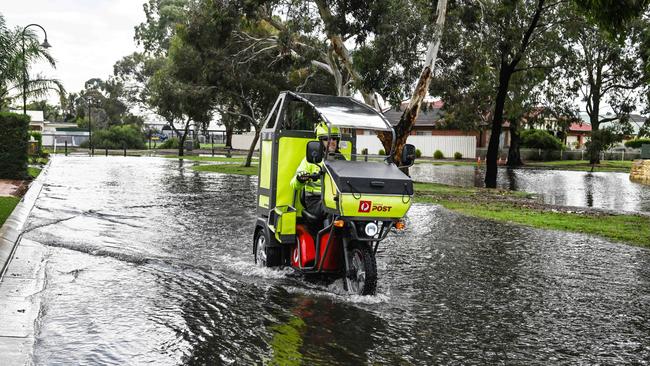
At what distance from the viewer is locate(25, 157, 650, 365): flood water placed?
5.84 metres

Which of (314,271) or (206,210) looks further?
(206,210)

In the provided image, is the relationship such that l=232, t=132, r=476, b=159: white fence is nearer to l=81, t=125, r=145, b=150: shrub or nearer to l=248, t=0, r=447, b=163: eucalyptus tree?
l=81, t=125, r=145, b=150: shrub

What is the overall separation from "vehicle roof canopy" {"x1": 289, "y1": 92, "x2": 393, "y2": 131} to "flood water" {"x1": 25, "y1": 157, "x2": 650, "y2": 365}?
1.88m

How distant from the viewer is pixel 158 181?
2472 cm

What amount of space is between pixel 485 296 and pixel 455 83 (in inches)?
806

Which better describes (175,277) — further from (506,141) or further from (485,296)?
(506,141)

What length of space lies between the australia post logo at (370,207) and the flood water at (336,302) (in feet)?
3.42

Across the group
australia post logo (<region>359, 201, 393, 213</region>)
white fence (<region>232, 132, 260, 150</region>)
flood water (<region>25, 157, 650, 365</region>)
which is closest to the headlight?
australia post logo (<region>359, 201, 393, 213</region>)

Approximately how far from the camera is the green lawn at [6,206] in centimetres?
1224

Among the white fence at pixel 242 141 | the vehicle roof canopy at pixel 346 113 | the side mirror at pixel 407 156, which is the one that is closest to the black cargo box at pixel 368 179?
the vehicle roof canopy at pixel 346 113

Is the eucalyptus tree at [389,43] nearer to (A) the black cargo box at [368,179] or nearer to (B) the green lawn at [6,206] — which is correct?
(B) the green lawn at [6,206]

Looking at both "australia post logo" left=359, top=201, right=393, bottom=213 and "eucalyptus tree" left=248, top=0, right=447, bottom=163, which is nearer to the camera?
"australia post logo" left=359, top=201, right=393, bottom=213

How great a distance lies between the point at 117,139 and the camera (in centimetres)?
6353

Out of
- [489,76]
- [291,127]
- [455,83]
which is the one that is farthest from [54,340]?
[489,76]
